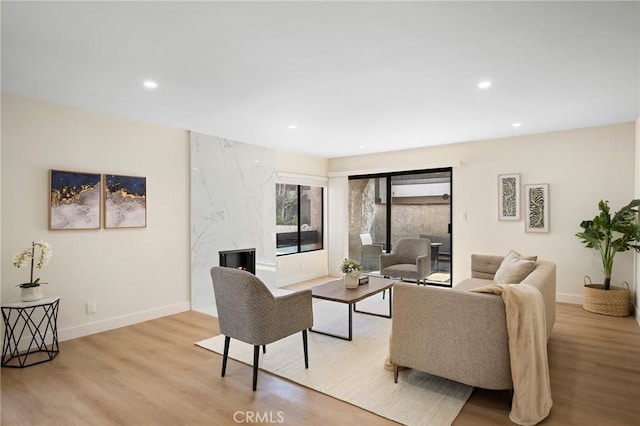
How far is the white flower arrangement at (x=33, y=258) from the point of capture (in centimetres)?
311

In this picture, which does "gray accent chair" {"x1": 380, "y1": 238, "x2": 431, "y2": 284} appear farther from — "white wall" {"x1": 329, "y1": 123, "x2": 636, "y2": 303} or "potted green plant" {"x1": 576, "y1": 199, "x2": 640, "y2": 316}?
"potted green plant" {"x1": 576, "y1": 199, "x2": 640, "y2": 316}

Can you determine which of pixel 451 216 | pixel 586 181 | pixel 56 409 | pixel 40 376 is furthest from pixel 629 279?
pixel 40 376

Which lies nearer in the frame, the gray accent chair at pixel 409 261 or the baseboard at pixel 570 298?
the baseboard at pixel 570 298

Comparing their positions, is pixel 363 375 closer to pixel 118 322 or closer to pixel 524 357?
pixel 524 357

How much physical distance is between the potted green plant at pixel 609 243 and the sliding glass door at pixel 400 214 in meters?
1.95

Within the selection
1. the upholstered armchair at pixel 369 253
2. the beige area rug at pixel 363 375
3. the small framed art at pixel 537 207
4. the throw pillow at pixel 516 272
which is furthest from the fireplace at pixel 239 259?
the small framed art at pixel 537 207

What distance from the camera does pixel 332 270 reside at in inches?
286

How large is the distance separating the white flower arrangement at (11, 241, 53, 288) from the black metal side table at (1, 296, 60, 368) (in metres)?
0.20

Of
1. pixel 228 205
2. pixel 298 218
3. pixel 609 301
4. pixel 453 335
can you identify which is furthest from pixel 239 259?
pixel 609 301

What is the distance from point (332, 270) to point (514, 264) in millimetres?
4301

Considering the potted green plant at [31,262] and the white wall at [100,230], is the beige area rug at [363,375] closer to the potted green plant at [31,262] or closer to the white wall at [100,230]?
the white wall at [100,230]

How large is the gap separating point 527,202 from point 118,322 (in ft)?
18.5

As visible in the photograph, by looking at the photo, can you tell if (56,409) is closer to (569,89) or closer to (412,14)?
(412,14)

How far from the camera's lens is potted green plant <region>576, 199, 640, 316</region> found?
4.18 meters
